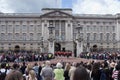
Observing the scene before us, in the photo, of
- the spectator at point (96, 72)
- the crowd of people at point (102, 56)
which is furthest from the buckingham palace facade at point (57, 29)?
the spectator at point (96, 72)

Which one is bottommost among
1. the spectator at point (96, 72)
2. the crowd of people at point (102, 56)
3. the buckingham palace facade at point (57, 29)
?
the crowd of people at point (102, 56)

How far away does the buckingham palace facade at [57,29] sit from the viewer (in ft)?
330

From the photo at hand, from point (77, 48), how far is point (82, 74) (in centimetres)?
5302

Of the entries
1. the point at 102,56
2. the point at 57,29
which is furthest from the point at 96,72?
the point at 57,29

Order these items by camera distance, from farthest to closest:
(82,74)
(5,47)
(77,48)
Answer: (5,47) < (77,48) < (82,74)

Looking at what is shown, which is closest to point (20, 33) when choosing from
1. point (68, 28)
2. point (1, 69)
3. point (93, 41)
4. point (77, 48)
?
point (68, 28)

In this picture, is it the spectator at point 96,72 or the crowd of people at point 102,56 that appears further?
the crowd of people at point 102,56

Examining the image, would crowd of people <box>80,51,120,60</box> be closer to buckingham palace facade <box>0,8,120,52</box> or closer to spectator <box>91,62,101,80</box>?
spectator <box>91,62,101,80</box>

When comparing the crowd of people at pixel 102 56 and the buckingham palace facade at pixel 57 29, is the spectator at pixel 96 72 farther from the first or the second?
the buckingham palace facade at pixel 57 29

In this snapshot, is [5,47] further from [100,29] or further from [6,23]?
[100,29]

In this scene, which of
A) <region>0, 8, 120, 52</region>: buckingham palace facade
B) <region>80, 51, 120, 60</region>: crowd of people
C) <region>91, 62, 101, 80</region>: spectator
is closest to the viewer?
<region>91, 62, 101, 80</region>: spectator

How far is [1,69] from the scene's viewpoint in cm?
1424

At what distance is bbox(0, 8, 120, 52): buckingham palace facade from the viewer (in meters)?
100

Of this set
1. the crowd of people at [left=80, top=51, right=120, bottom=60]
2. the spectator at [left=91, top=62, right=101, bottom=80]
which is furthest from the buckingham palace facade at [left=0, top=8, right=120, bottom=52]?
the spectator at [left=91, top=62, right=101, bottom=80]
